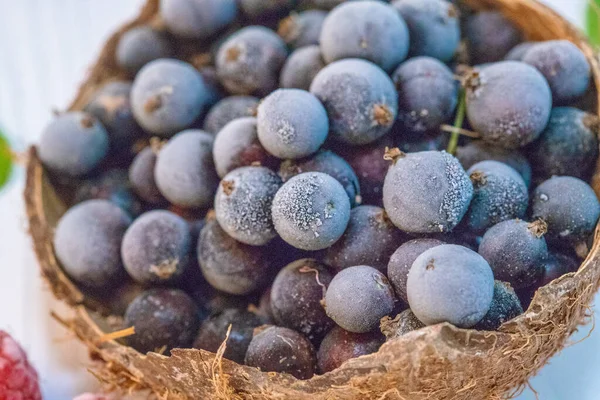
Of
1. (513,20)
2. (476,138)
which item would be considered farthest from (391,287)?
(513,20)

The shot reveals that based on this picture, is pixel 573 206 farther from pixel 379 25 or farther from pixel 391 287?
pixel 379 25

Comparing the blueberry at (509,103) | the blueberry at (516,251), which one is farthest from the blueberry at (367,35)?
the blueberry at (516,251)

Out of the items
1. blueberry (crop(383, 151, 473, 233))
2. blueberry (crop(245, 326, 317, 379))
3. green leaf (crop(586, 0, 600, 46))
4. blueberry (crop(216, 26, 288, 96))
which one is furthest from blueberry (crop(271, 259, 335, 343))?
green leaf (crop(586, 0, 600, 46))

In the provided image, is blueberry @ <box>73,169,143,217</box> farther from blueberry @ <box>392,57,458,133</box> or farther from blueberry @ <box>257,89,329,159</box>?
blueberry @ <box>392,57,458,133</box>

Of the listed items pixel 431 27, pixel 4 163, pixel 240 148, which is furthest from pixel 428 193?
pixel 4 163

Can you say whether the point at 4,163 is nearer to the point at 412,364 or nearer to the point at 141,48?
the point at 141,48
